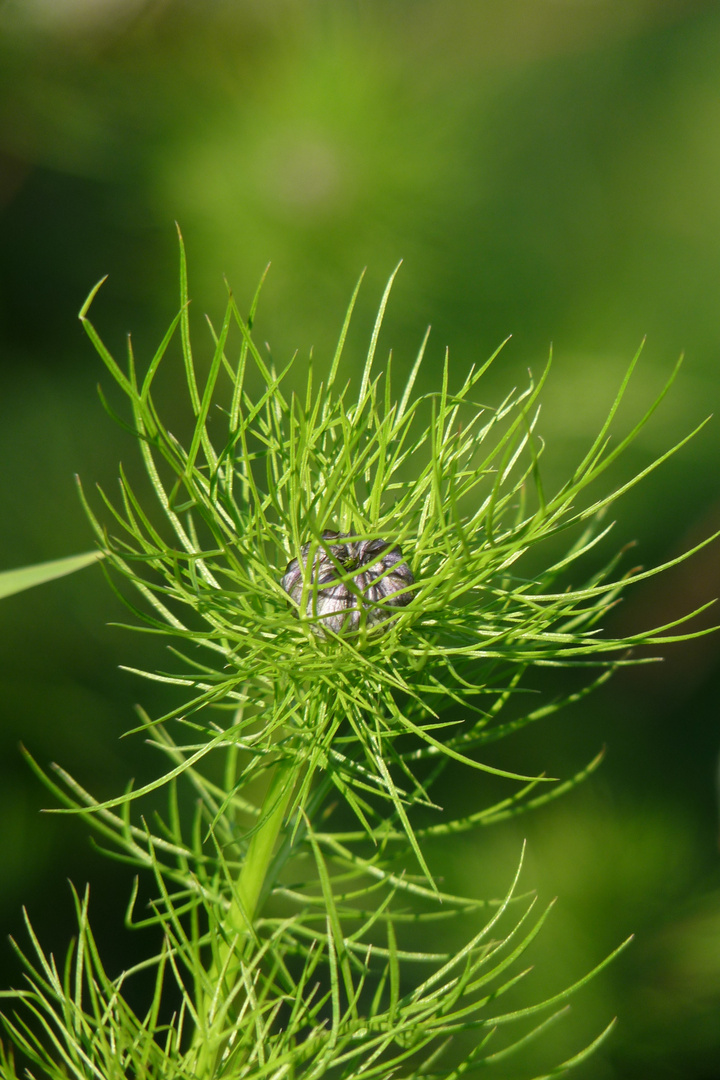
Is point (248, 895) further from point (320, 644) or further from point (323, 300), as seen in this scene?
point (323, 300)

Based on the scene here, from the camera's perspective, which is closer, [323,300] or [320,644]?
[320,644]

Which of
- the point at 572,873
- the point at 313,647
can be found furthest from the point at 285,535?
the point at 572,873

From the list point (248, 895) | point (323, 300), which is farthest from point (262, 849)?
point (323, 300)

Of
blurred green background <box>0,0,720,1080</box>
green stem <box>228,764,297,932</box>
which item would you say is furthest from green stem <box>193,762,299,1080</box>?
blurred green background <box>0,0,720,1080</box>

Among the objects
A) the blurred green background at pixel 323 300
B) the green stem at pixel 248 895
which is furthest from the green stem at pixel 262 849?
the blurred green background at pixel 323 300

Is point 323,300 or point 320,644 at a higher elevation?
point 323,300

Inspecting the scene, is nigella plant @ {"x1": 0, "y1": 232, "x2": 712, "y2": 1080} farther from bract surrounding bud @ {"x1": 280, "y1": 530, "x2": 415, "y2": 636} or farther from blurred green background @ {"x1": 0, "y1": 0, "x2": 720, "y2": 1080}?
blurred green background @ {"x1": 0, "y1": 0, "x2": 720, "y2": 1080}
